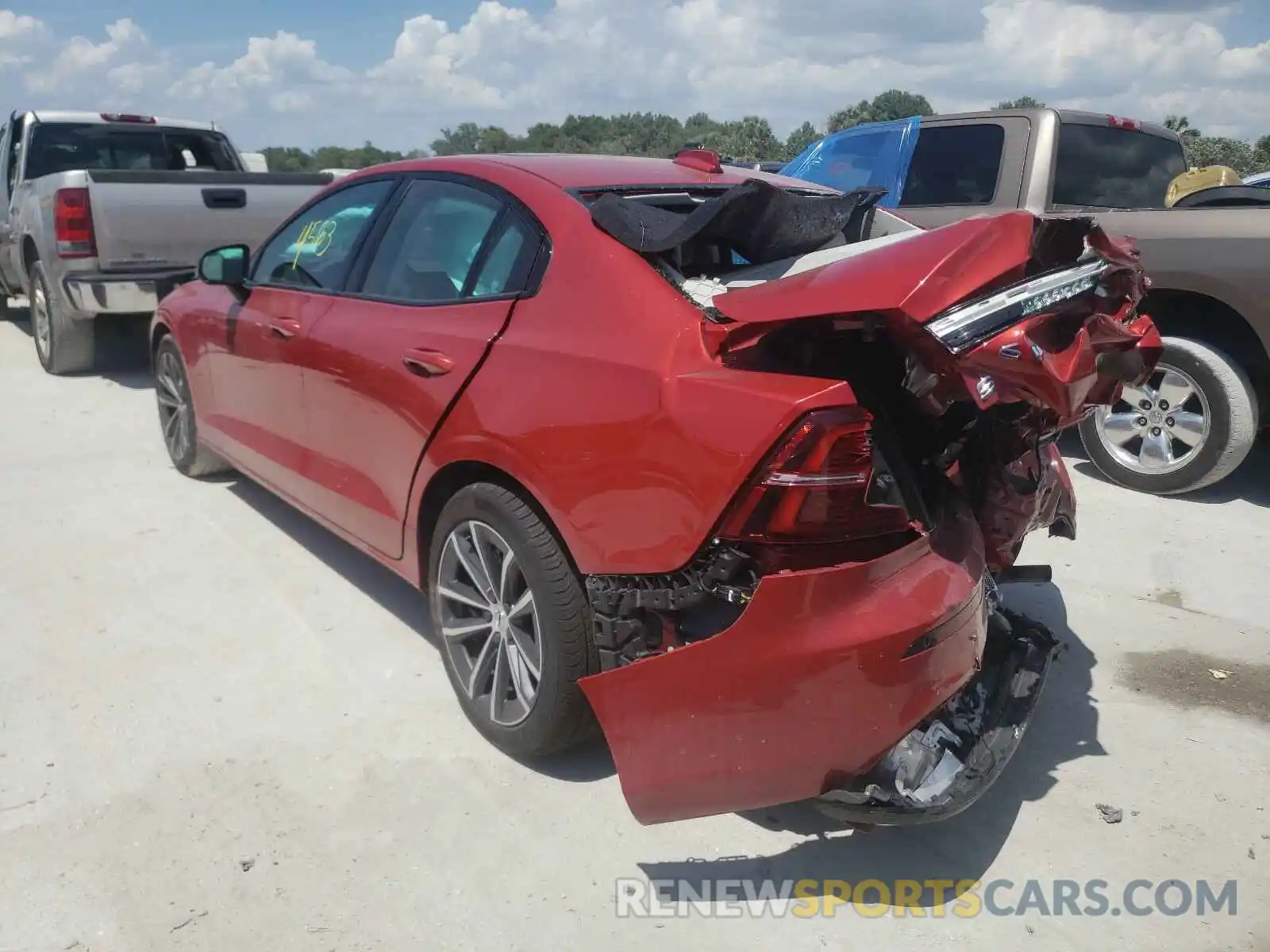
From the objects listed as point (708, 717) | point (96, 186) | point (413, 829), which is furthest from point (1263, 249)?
point (96, 186)

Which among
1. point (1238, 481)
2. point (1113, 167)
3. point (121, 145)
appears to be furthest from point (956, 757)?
point (121, 145)

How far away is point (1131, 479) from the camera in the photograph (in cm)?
538

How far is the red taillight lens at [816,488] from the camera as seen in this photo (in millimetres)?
2168

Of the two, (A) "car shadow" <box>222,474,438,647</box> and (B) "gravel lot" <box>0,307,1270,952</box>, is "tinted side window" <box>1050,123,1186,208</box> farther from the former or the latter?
(A) "car shadow" <box>222,474,438,647</box>

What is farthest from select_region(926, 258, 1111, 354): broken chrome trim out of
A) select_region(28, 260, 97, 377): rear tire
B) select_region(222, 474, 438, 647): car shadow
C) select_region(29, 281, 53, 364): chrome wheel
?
select_region(29, 281, 53, 364): chrome wheel

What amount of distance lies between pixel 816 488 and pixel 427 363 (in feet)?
4.64

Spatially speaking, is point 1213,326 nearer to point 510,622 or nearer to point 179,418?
point 510,622

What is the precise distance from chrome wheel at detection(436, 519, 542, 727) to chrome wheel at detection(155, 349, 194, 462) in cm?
270

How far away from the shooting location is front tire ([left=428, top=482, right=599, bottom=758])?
2686 mm

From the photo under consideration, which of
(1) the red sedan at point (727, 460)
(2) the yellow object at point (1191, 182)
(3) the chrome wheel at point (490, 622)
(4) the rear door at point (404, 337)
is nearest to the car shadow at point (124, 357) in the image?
(4) the rear door at point (404, 337)

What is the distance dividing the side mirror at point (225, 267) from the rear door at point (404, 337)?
95cm

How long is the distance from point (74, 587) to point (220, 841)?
201 cm

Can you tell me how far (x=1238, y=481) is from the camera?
568 cm

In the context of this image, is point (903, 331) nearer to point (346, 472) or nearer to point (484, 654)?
point (484, 654)
